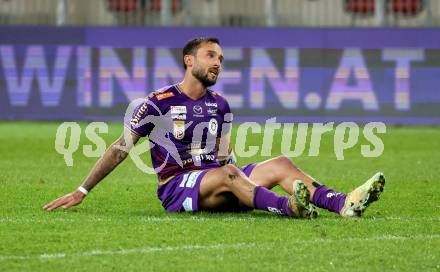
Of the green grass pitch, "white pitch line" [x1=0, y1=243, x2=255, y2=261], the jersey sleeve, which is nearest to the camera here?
the green grass pitch

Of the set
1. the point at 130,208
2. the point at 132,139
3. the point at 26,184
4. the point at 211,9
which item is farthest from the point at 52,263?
the point at 211,9

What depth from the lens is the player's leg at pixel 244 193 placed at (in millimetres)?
9086

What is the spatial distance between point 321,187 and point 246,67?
1430cm

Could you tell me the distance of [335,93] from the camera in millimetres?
23422

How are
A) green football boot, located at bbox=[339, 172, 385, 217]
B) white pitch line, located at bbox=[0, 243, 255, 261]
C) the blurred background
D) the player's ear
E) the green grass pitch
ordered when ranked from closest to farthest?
the green grass pitch
white pitch line, located at bbox=[0, 243, 255, 261]
green football boot, located at bbox=[339, 172, 385, 217]
the player's ear
the blurred background

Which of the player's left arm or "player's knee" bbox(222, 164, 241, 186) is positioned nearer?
"player's knee" bbox(222, 164, 241, 186)

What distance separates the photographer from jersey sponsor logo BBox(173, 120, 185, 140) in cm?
980

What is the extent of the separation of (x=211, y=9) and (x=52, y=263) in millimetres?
19778

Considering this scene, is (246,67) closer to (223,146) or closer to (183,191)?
(223,146)

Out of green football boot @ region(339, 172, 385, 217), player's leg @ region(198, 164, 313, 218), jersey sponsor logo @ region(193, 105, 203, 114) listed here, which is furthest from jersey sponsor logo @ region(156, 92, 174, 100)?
green football boot @ region(339, 172, 385, 217)

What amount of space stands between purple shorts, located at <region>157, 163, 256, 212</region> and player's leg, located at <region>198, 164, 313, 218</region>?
7 cm

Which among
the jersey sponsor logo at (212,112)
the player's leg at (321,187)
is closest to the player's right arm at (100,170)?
the jersey sponsor logo at (212,112)

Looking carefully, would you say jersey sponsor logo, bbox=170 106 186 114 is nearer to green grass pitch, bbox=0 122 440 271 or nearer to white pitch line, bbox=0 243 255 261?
green grass pitch, bbox=0 122 440 271

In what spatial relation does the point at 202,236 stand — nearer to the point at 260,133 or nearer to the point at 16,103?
the point at 260,133
